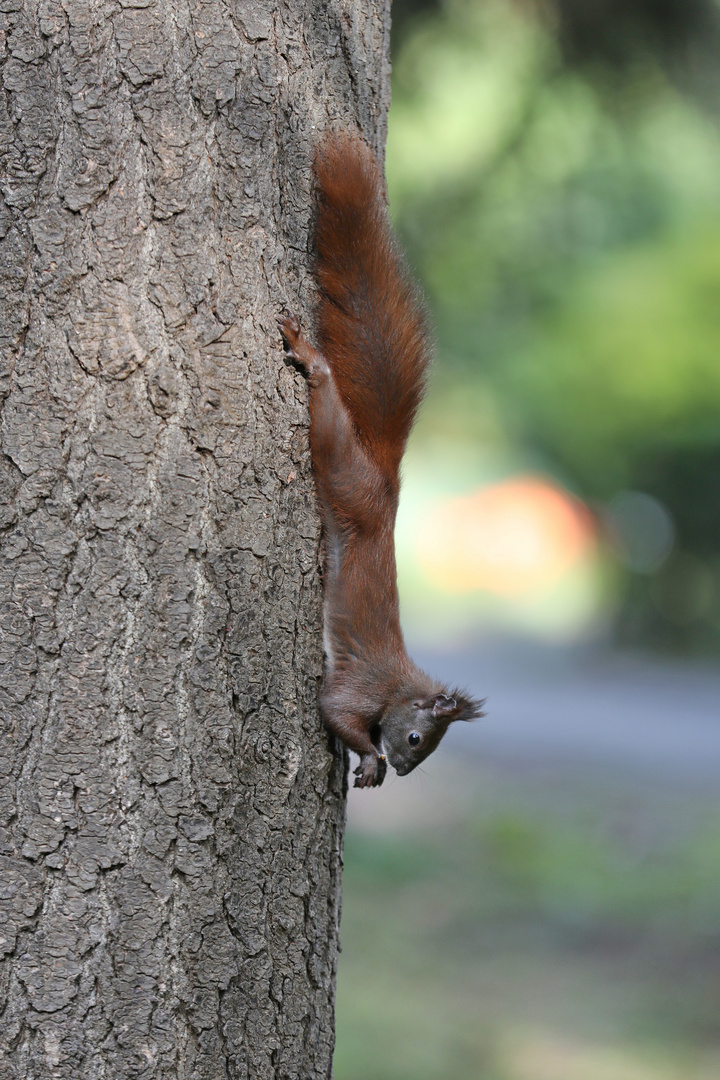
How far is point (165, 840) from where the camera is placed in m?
1.22

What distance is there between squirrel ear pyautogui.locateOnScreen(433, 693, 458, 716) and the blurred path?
11.6 feet

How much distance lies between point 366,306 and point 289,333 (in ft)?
0.57

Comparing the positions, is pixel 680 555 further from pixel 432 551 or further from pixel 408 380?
pixel 408 380

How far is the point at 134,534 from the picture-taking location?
1214mm

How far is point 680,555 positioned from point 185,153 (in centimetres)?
1180

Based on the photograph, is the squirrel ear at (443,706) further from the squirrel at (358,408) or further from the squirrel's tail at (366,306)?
the squirrel's tail at (366,306)

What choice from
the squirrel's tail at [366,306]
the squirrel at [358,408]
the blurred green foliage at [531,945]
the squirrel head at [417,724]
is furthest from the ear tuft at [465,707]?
the blurred green foliage at [531,945]

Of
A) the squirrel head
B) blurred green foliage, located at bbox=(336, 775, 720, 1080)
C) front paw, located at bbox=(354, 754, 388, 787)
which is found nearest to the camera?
front paw, located at bbox=(354, 754, 388, 787)

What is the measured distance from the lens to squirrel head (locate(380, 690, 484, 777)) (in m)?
1.74

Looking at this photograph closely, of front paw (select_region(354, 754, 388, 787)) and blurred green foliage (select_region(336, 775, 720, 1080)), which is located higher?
blurred green foliage (select_region(336, 775, 720, 1080))

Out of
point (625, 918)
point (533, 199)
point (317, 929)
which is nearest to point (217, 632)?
point (317, 929)

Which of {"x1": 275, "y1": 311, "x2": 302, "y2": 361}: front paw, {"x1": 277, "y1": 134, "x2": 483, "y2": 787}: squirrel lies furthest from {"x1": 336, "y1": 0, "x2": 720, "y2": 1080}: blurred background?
{"x1": 275, "y1": 311, "x2": 302, "y2": 361}: front paw

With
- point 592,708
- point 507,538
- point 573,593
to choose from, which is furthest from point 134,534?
point 507,538

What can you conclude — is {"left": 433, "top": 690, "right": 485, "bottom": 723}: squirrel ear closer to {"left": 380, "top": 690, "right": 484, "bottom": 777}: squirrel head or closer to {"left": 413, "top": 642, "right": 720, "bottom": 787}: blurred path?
{"left": 380, "top": 690, "right": 484, "bottom": 777}: squirrel head
